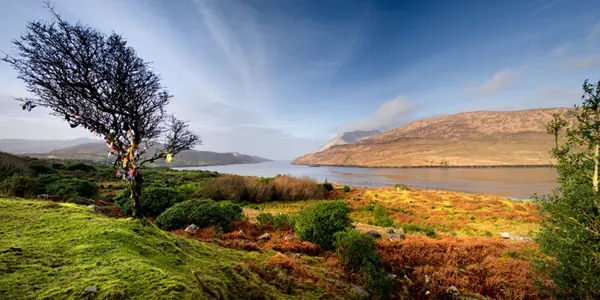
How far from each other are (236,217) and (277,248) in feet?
12.4

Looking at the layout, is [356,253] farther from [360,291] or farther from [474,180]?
[474,180]

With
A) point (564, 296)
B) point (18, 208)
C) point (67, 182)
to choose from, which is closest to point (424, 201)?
point (564, 296)

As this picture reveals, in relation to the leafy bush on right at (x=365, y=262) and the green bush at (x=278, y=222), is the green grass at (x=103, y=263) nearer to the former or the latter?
the leafy bush on right at (x=365, y=262)

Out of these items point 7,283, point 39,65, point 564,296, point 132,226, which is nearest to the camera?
point 7,283

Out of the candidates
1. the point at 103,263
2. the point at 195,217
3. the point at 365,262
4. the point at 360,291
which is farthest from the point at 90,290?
the point at 195,217

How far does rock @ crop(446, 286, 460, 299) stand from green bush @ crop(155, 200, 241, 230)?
5.65 metres

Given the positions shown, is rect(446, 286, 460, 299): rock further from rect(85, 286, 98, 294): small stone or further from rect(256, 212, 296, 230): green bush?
rect(85, 286, 98, 294): small stone

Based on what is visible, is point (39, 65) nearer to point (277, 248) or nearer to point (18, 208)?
point (18, 208)

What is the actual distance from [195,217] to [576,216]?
Result: 27.2 feet

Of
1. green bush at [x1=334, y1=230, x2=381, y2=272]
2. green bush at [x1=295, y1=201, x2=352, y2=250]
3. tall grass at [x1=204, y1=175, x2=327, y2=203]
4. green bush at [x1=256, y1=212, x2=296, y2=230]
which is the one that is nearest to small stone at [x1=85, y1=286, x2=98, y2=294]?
green bush at [x1=334, y1=230, x2=381, y2=272]

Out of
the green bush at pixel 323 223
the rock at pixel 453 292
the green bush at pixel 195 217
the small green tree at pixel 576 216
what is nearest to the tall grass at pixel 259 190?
the green bush at pixel 195 217

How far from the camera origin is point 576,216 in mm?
3619

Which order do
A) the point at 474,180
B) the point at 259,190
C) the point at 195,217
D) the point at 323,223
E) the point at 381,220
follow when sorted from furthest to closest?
the point at 474,180 < the point at 259,190 < the point at 381,220 < the point at 195,217 < the point at 323,223

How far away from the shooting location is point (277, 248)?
492 centimetres
